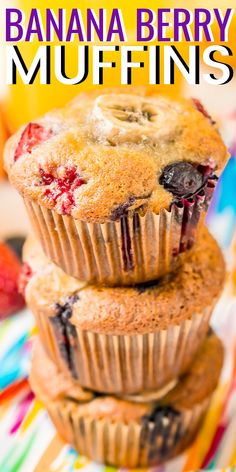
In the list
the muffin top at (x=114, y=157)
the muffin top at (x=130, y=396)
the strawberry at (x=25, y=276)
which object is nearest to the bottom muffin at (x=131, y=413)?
the muffin top at (x=130, y=396)

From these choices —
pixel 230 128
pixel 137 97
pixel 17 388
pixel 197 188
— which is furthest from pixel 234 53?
pixel 17 388

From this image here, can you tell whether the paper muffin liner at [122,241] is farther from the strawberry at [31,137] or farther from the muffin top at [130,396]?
the muffin top at [130,396]

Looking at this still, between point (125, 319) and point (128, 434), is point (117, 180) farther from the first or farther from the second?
point (128, 434)

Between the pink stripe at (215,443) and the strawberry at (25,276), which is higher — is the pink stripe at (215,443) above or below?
below

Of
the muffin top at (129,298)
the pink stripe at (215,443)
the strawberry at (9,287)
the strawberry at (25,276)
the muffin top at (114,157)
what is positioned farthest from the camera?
the strawberry at (9,287)

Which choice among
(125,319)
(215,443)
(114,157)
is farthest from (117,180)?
(215,443)
